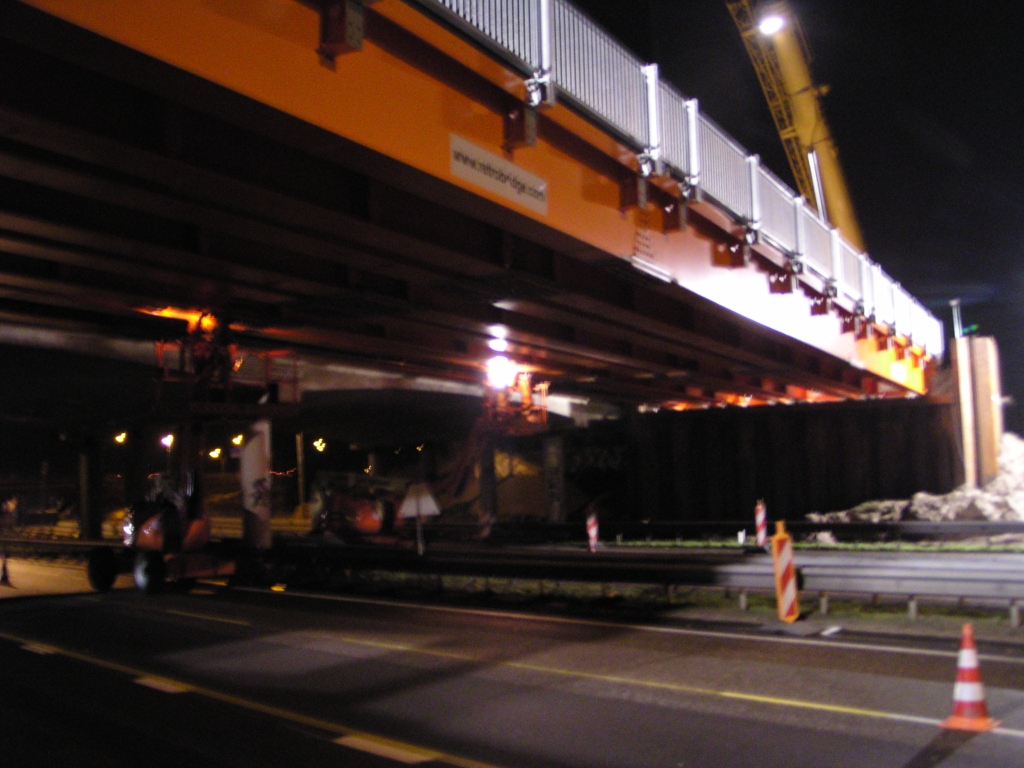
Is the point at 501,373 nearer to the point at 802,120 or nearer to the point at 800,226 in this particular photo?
the point at 800,226

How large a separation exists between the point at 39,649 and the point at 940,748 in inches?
402

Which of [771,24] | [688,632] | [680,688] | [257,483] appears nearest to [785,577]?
[688,632]

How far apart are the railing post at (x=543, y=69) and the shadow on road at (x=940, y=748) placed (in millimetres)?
6298

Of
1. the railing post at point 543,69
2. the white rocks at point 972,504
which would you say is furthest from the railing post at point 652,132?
the white rocks at point 972,504

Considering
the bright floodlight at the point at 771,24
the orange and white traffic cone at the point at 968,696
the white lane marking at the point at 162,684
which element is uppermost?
the bright floodlight at the point at 771,24

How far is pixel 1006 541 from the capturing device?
22047 millimetres

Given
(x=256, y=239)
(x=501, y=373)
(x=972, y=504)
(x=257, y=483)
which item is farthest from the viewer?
(x=972, y=504)

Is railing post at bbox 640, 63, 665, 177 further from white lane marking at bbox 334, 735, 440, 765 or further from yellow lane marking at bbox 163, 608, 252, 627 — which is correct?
yellow lane marking at bbox 163, 608, 252, 627

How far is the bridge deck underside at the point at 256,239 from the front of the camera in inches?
256

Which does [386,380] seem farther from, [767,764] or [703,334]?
[767,764]

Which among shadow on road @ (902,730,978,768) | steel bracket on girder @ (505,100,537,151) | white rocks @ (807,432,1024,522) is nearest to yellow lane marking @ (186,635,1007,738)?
shadow on road @ (902,730,978,768)

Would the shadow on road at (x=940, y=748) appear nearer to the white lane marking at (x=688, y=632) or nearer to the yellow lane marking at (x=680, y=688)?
the yellow lane marking at (x=680, y=688)

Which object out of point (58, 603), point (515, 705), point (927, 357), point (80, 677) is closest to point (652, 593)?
point (515, 705)

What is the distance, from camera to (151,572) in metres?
16.1
